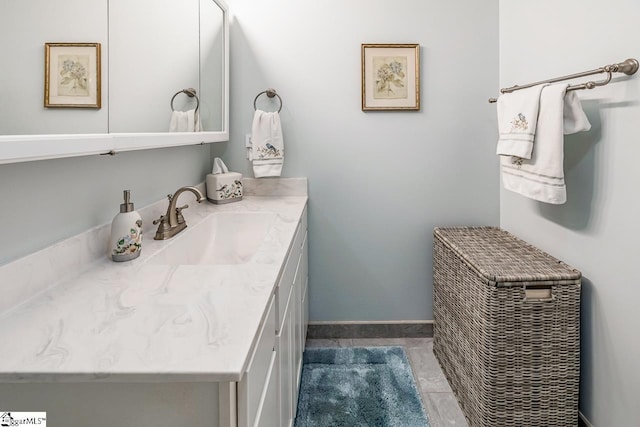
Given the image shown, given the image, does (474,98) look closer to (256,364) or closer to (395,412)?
(395,412)

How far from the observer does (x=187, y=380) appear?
681 mm

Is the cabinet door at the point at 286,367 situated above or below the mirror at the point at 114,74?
below

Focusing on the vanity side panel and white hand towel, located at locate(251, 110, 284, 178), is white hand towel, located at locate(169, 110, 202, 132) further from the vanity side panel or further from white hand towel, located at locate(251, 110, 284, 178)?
the vanity side panel

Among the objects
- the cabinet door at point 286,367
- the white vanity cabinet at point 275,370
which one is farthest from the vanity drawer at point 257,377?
the cabinet door at point 286,367

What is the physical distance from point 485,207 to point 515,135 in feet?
2.52

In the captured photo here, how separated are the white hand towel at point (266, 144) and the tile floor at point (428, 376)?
1040 mm

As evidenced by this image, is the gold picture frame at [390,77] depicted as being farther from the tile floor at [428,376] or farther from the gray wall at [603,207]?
the tile floor at [428,376]

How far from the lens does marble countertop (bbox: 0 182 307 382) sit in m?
0.69

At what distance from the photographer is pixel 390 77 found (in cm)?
245

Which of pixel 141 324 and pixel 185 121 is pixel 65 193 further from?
pixel 185 121

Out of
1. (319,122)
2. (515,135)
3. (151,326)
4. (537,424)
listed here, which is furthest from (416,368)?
(151,326)

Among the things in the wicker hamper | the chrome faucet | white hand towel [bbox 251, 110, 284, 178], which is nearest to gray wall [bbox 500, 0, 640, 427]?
the wicker hamper

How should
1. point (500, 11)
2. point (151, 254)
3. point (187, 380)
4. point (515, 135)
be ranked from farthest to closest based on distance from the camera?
point (500, 11)
point (515, 135)
point (151, 254)
point (187, 380)

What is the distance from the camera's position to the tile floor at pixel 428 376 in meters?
1.85
